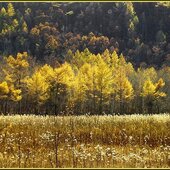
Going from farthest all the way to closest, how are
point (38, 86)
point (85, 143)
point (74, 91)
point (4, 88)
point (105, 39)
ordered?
point (105, 39), point (74, 91), point (4, 88), point (38, 86), point (85, 143)

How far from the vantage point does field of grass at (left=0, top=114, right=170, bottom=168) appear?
37.7 feet

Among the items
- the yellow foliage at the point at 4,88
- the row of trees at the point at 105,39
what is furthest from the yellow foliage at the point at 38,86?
the row of trees at the point at 105,39

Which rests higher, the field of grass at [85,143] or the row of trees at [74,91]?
the field of grass at [85,143]

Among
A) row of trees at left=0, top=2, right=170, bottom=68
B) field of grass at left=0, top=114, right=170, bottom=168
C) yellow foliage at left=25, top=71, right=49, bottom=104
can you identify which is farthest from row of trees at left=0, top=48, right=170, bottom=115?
row of trees at left=0, top=2, right=170, bottom=68

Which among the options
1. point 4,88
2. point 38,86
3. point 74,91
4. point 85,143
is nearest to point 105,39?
point 74,91

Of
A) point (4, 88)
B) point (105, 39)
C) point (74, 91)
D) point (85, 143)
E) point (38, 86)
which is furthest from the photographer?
point (105, 39)

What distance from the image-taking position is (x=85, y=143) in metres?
15.1

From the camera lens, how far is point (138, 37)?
19025 cm

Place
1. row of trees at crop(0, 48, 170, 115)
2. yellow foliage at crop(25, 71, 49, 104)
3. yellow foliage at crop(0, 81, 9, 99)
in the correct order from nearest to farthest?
1. yellow foliage at crop(25, 71, 49, 104)
2. row of trees at crop(0, 48, 170, 115)
3. yellow foliage at crop(0, 81, 9, 99)

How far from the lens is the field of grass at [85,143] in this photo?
11.5m

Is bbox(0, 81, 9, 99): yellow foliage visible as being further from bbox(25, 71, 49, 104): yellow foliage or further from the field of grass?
the field of grass

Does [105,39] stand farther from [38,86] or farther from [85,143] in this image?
[85,143]

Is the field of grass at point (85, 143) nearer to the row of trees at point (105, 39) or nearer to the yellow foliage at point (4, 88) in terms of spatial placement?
the yellow foliage at point (4, 88)

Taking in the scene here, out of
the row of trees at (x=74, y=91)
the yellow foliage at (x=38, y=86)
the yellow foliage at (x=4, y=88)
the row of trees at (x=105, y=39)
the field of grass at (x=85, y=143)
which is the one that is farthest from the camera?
the row of trees at (x=105, y=39)
